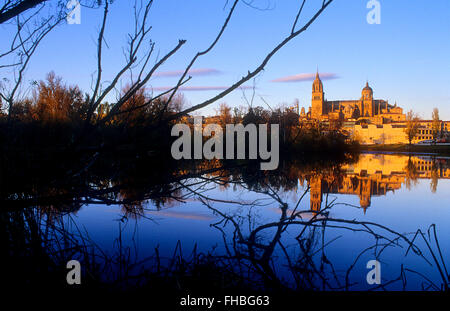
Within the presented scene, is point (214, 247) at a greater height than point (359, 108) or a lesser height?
lesser

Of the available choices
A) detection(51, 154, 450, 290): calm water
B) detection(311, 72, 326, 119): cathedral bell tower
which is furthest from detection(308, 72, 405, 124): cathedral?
detection(51, 154, 450, 290): calm water

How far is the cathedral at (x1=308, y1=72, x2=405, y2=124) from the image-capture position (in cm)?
9669

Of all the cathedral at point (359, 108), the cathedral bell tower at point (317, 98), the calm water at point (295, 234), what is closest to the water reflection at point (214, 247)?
the calm water at point (295, 234)

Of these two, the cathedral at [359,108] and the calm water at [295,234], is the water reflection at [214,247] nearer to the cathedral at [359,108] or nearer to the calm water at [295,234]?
the calm water at [295,234]

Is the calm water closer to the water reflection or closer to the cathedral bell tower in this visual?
the water reflection

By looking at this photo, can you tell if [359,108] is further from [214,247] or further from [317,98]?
[214,247]

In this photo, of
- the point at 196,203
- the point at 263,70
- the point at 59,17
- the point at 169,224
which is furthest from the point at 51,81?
the point at 263,70

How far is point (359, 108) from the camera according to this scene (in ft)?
331

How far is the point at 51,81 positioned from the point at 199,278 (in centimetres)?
1441

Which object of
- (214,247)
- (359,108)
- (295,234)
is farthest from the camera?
(359,108)

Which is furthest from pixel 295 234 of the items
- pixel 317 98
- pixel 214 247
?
pixel 317 98

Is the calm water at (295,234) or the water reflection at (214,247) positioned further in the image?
the calm water at (295,234)

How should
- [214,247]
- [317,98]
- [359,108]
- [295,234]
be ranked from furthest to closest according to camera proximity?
[317,98]
[359,108]
[295,234]
[214,247]

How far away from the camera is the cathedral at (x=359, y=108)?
96.7 meters
